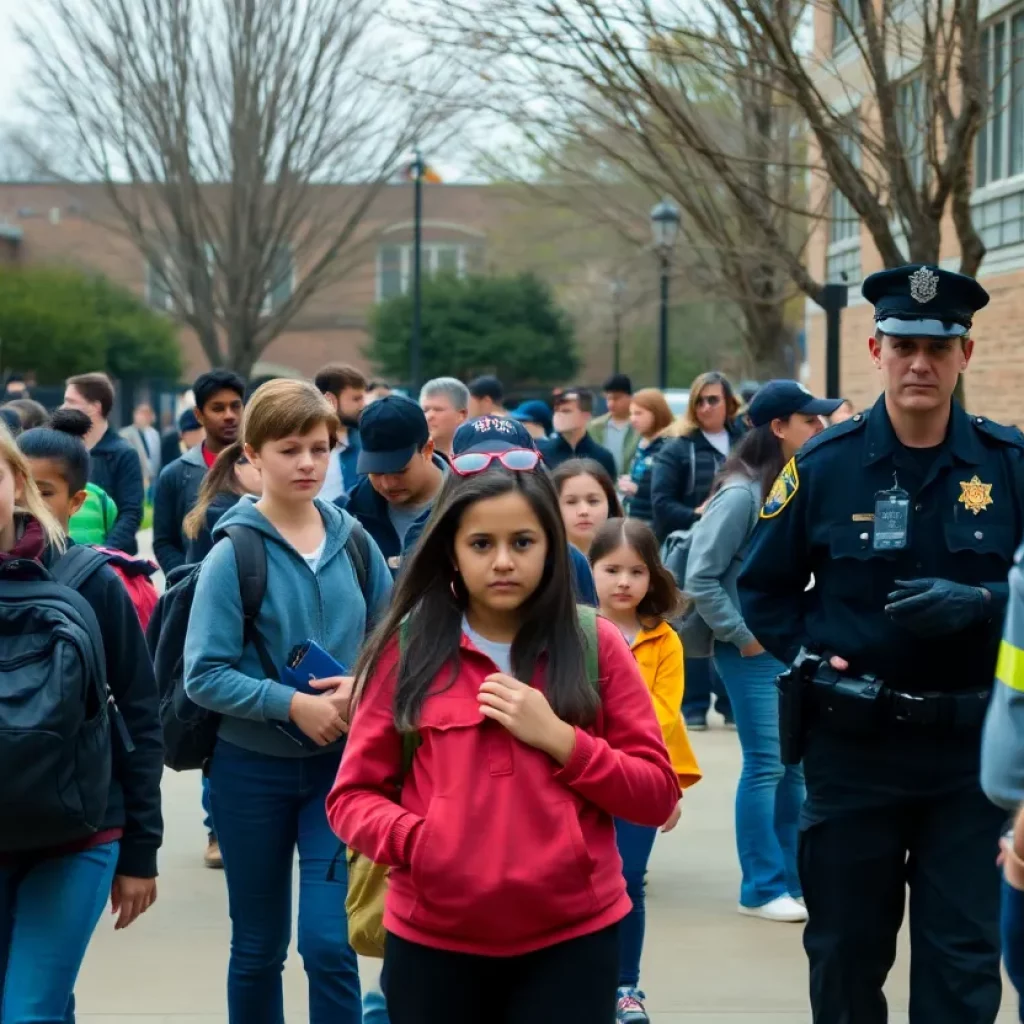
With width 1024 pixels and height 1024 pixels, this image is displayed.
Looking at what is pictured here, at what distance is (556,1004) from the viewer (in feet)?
10.9

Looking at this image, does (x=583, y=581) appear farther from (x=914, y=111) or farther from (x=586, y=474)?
(x=914, y=111)

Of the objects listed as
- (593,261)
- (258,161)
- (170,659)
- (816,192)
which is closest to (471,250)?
(593,261)

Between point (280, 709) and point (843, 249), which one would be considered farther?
point (843, 249)

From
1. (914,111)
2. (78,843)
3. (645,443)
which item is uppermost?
(914,111)

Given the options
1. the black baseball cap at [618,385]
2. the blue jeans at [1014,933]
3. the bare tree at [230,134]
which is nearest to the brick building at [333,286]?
the bare tree at [230,134]

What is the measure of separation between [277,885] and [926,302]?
2.19m

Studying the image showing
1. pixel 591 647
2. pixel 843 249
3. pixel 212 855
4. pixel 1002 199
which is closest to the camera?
pixel 591 647

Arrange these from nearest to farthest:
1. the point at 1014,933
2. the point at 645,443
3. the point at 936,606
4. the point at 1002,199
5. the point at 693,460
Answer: the point at 1014,933 → the point at 936,606 → the point at 693,460 → the point at 645,443 → the point at 1002,199

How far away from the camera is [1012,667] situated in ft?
9.37

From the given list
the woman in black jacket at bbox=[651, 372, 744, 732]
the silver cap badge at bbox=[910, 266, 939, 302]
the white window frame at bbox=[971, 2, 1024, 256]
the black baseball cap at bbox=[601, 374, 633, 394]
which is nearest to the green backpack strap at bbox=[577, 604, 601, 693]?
the silver cap badge at bbox=[910, 266, 939, 302]

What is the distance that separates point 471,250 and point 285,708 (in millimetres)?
59224

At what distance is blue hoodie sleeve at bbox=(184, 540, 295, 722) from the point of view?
4.63 meters

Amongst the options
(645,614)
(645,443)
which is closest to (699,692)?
(645,443)

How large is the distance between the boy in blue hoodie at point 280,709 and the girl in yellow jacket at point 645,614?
1.14 meters
